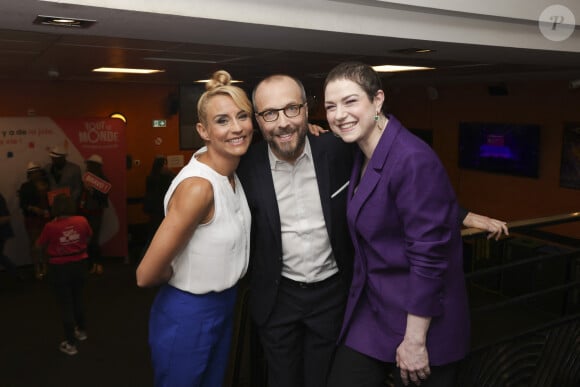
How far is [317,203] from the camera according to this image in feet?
6.34

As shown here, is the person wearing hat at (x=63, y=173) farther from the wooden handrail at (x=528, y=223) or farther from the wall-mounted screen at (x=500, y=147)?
the wooden handrail at (x=528, y=223)

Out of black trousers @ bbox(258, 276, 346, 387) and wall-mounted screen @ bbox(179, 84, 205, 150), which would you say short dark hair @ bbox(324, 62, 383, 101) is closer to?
black trousers @ bbox(258, 276, 346, 387)

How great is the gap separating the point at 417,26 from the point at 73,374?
405 cm

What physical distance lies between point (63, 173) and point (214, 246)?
5.85 m

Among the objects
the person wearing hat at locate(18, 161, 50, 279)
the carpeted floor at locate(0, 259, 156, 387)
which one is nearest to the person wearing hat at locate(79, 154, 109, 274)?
the carpeted floor at locate(0, 259, 156, 387)

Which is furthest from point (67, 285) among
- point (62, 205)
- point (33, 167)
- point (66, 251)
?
point (33, 167)

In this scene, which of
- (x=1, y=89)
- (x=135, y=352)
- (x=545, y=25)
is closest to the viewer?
(x=545, y=25)

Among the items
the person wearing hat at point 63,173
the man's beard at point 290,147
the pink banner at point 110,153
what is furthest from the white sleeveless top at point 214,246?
the pink banner at point 110,153

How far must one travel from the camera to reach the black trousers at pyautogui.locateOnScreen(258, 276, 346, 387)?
197 centimetres

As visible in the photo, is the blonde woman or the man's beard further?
the man's beard

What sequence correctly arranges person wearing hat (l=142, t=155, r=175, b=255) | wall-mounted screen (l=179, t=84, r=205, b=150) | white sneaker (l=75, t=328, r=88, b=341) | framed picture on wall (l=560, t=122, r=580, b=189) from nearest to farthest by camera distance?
white sneaker (l=75, t=328, r=88, b=341)
framed picture on wall (l=560, t=122, r=580, b=189)
person wearing hat (l=142, t=155, r=175, b=255)
wall-mounted screen (l=179, t=84, r=205, b=150)

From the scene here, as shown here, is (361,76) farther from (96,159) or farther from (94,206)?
(96,159)

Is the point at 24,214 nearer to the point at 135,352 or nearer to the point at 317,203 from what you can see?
the point at 135,352

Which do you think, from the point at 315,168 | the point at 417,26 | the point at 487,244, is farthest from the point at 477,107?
the point at 315,168
